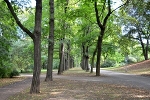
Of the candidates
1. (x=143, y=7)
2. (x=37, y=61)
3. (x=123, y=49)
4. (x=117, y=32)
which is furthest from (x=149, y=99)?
(x=123, y=49)

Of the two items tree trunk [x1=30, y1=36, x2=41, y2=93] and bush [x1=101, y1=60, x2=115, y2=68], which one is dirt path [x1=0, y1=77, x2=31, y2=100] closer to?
tree trunk [x1=30, y1=36, x2=41, y2=93]

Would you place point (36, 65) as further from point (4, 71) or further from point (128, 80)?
point (4, 71)

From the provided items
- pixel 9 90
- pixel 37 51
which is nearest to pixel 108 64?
pixel 9 90

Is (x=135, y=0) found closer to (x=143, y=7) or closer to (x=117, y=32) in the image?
(x=143, y=7)

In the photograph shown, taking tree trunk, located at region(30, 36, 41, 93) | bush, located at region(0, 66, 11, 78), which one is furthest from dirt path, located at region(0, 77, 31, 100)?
bush, located at region(0, 66, 11, 78)

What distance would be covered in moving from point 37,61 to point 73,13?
15.0 meters

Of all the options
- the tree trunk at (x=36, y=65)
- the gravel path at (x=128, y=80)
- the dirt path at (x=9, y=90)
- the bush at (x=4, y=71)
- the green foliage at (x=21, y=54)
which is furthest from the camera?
the green foliage at (x=21, y=54)

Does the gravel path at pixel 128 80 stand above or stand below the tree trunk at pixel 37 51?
below

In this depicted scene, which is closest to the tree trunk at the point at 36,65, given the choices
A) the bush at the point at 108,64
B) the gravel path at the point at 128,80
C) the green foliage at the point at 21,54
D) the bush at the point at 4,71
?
the gravel path at the point at 128,80

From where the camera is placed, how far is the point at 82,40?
36.0 metres

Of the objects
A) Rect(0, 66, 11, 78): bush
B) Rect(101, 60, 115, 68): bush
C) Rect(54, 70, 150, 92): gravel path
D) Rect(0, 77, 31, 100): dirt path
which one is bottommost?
Rect(0, 77, 31, 100): dirt path

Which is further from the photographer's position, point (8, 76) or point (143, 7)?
point (8, 76)

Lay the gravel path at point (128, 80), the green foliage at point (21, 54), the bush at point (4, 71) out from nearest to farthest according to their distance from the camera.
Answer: the gravel path at point (128, 80) < the bush at point (4, 71) < the green foliage at point (21, 54)

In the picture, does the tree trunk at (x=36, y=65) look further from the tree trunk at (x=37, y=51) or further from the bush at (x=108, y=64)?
the bush at (x=108, y=64)
